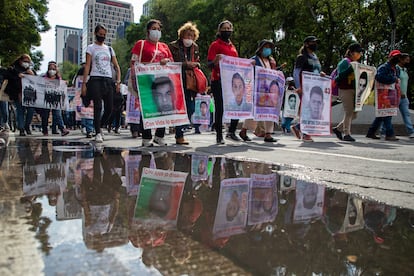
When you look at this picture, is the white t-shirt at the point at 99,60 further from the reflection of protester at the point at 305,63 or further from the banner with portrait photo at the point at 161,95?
the reflection of protester at the point at 305,63

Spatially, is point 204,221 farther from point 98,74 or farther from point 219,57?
point 98,74

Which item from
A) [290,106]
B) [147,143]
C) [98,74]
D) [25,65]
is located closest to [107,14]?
[290,106]

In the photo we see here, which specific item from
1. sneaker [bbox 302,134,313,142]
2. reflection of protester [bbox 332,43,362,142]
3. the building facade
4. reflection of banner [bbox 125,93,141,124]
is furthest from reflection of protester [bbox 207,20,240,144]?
the building facade

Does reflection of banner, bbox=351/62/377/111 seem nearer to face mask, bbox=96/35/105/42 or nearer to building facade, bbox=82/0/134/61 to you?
face mask, bbox=96/35/105/42

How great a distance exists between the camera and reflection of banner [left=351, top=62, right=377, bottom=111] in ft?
25.3

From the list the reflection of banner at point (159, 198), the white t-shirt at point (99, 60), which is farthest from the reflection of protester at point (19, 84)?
the reflection of banner at point (159, 198)

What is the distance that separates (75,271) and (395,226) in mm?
1441

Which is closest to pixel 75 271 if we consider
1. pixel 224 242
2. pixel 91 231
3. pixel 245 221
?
pixel 91 231

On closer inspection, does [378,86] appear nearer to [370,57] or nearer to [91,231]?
[91,231]

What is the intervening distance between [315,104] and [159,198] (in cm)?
586

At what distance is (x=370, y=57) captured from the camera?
2480cm

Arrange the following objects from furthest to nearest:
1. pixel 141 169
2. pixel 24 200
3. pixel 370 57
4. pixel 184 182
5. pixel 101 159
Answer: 1. pixel 370 57
2. pixel 101 159
3. pixel 141 169
4. pixel 184 182
5. pixel 24 200

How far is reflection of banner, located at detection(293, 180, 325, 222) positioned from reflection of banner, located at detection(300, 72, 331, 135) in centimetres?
463

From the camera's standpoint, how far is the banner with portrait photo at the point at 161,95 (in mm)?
5805
